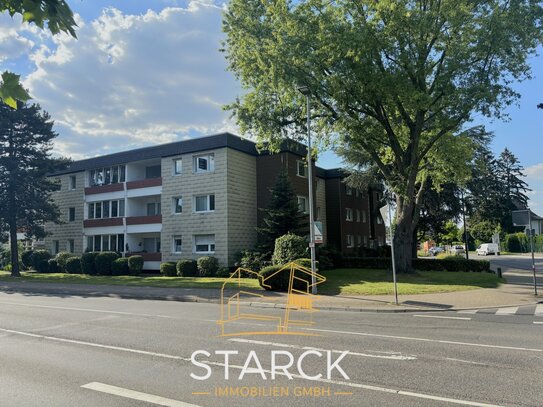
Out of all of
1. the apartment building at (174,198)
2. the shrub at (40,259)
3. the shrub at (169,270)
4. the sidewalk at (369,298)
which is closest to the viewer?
the sidewalk at (369,298)

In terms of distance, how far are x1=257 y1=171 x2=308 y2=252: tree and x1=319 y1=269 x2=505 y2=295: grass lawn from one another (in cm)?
401

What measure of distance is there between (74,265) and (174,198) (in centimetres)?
943

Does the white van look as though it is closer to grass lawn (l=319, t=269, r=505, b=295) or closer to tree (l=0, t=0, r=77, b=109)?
grass lawn (l=319, t=269, r=505, b=295)

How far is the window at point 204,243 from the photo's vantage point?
29.9 meters

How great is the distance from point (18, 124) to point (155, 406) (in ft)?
116

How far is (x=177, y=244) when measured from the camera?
31.7 meters

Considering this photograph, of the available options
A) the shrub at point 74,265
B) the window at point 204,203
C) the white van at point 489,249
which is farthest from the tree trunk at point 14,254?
the white van at point 489,249

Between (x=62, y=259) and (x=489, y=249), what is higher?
(x=62, y=259)

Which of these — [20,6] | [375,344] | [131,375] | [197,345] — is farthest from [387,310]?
[20,6]

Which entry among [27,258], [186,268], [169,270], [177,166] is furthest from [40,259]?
[186,268]

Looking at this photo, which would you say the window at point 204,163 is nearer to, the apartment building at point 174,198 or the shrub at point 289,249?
the apartment building at point 174,198

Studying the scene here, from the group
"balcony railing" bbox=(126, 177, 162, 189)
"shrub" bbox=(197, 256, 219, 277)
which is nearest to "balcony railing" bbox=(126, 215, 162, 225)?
"balcony railing" bbox=(126, 177, 162, 189)

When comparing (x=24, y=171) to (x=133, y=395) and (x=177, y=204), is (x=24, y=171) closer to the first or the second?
(x=177, y=204)

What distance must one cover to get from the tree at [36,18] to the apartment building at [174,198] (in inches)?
996
